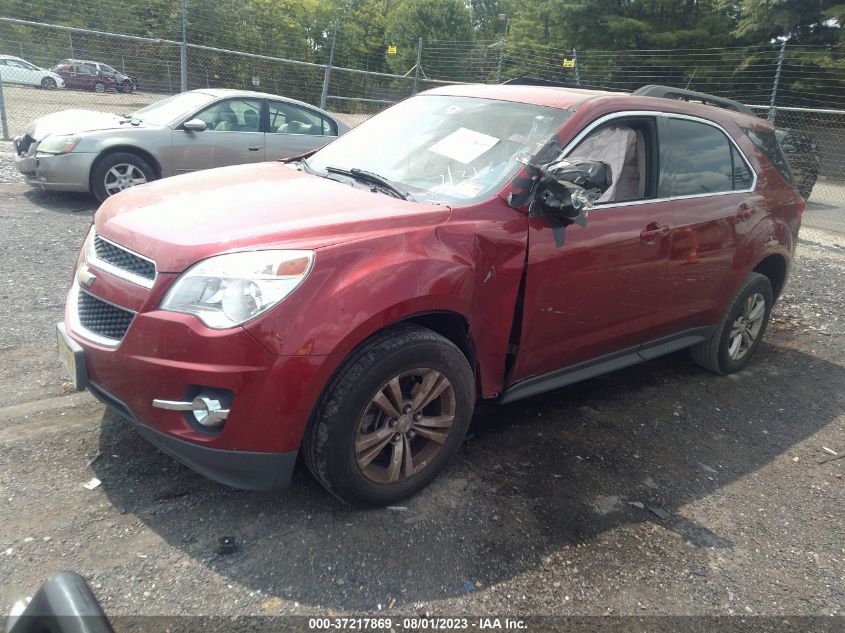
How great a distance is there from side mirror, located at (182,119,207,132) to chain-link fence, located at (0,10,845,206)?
4638 mm

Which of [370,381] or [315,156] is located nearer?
[370,381]

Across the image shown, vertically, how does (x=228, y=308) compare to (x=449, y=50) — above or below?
below

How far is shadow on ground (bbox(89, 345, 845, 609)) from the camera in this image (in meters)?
2.59

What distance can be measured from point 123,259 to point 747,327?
4244 millimetres

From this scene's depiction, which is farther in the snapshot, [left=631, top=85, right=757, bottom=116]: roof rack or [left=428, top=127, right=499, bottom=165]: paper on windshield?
[left=631, top=85, right=757, bottom=116]: roof rack

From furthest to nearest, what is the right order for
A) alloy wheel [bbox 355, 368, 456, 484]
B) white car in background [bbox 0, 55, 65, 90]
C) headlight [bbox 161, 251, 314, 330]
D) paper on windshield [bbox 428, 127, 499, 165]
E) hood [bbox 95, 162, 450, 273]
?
white car in background [bbox 0, 55, 65, 90] < paper on windshield [bbox 428, 127, 499, 165] < alloy wheel [bbox 355, 368, 456, 484] < hood [bbox 95, 162, 450, 273] < headlight [bbox 161, 251, 314, 330]

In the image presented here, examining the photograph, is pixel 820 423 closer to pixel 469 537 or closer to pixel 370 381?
pixel 469 537

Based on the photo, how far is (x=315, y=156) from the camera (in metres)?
4.00

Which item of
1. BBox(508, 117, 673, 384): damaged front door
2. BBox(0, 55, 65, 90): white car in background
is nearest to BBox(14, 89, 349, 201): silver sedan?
BBox(508, 117, 673, 384): damaged front door

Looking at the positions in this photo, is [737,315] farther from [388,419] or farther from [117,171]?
[117,171]

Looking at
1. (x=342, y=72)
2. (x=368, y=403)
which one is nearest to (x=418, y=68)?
(x=342, y=72)

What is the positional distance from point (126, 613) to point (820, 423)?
4.21 meters

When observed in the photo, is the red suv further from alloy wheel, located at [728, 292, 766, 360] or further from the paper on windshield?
alloy wheel, located at [728, 292, 766, 360]

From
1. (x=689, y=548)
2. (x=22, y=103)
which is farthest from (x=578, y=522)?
(x=22, y=103)
